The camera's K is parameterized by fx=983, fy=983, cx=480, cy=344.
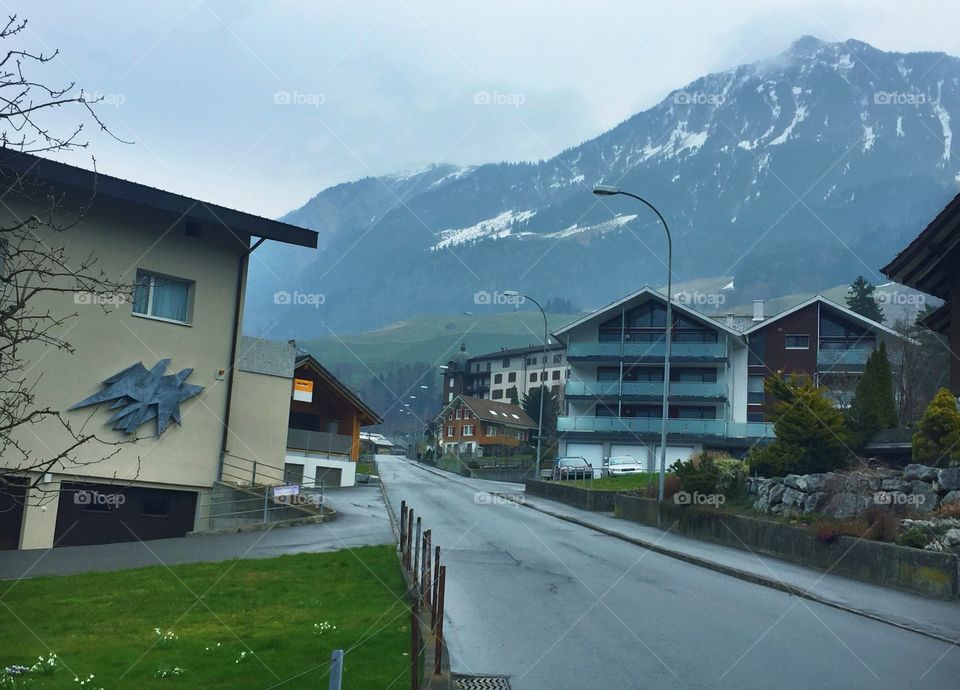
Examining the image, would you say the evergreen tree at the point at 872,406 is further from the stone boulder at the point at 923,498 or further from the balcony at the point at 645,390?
the balcony at the point at 645,390

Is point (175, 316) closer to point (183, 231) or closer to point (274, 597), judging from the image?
point (183, 231)

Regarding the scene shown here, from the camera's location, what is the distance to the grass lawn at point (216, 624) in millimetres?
8961

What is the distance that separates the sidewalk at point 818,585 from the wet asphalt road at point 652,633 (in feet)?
1.25

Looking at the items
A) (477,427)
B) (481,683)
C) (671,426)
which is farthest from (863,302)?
(481,683)

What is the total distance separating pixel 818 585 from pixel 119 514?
16.8 metres

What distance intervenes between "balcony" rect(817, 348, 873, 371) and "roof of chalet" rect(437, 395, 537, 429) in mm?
46444

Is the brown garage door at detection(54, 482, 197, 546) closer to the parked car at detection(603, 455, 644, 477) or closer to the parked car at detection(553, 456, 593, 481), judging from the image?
the parked car at detection(553, 456, 593, 481)

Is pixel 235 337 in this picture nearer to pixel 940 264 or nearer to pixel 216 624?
pixel 216 624

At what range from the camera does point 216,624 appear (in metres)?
11.7

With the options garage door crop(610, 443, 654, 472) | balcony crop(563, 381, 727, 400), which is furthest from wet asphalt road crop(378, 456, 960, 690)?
garage door crop(610, 443, 654, 472)

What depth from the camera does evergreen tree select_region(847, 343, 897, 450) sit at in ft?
85.9

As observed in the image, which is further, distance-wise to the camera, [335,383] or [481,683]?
[335,383]

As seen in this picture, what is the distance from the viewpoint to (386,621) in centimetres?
1153

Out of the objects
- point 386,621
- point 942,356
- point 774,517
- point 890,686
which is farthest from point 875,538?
point 942,356
